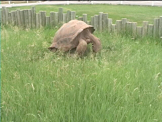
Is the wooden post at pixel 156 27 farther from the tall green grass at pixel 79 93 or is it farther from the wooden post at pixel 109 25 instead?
the tall green grass at pixel 79 93

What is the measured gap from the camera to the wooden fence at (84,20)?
5.65m

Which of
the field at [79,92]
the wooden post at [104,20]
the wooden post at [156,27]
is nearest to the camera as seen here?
the field at [79,92]

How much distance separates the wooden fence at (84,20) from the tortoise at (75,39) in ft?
5.51

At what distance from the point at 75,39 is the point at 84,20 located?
217cm

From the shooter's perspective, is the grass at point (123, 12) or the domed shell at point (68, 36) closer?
the domed shell at point (68, 36)

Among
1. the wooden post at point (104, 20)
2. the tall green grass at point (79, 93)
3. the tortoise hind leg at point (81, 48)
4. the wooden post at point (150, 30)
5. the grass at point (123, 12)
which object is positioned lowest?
the tall green grass at point (79, 93)

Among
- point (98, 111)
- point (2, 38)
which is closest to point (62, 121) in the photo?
point (98, 111)

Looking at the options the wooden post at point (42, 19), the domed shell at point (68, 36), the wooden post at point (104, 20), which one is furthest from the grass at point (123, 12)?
the domed shell at point (68, 36)

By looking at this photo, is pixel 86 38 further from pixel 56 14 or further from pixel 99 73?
pixel 56 14

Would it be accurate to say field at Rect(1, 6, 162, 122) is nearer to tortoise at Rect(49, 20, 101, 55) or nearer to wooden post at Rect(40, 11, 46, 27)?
tortoise at Rect(49, 20, 101, 55)

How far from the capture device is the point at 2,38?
4742 millimetres

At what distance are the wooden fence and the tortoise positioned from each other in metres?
1.68

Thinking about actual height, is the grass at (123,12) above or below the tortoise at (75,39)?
above

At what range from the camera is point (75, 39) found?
160 inches
